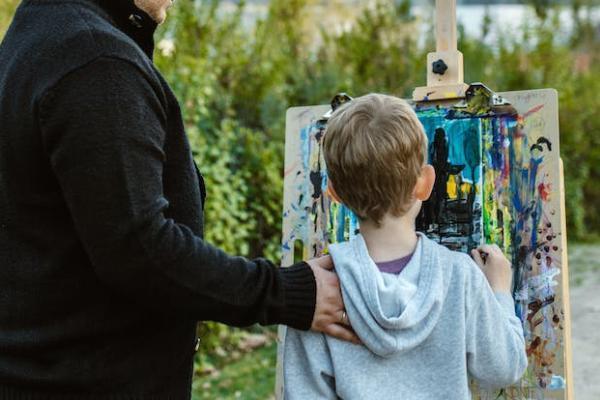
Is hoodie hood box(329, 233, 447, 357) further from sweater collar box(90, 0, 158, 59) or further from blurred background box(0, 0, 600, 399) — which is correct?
blurred background box(0, 0, 600, 399)

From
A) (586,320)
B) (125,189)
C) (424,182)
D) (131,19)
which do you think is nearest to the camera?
(125,189)

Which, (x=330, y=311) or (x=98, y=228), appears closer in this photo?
(x=98, y=228)

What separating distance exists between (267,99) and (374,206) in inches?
155

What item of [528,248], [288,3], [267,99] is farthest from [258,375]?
[288,3]

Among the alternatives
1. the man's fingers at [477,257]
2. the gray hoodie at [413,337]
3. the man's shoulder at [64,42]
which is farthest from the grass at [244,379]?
the man's shoulder at [64,42]

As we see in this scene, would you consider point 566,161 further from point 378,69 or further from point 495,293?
point 495,293

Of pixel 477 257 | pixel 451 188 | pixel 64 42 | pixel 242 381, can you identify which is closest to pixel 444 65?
pixel 451 188

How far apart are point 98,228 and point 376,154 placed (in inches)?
23.6

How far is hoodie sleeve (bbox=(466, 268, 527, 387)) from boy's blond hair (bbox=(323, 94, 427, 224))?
A: 26 cm

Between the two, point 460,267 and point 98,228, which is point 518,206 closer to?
point 460,267

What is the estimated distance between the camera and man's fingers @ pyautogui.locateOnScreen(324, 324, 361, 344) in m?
1.63

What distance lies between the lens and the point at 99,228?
136 cm

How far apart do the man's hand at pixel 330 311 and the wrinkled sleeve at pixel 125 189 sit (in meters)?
0.22

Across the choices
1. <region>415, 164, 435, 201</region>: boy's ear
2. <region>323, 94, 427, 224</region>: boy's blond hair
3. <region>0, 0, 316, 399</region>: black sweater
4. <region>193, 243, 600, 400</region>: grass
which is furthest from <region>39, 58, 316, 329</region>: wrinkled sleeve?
<region>193, 243, 600, 400</region>: grass
